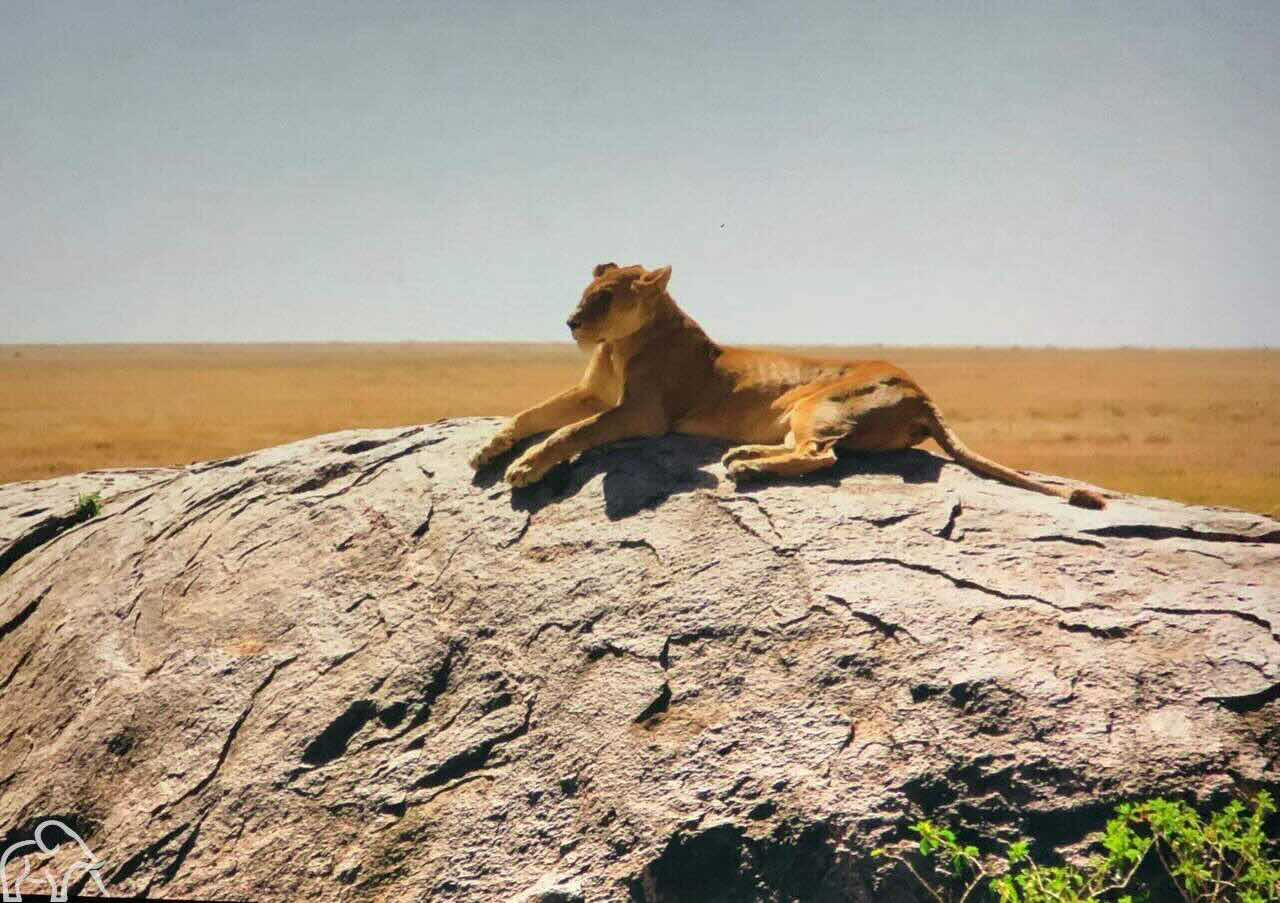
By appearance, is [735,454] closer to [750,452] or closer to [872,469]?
[750,452]

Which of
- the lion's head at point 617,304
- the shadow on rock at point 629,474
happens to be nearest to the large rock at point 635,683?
the shadow on rock at point 629,474

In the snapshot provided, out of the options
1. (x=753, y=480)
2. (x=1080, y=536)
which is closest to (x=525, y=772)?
(x=753, y=480)

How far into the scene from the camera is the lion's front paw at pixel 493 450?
7301mm

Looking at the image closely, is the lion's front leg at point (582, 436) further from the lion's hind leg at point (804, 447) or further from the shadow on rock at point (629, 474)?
the lion's hind leg at point (804, 447)

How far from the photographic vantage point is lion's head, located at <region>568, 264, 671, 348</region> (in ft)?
23.0

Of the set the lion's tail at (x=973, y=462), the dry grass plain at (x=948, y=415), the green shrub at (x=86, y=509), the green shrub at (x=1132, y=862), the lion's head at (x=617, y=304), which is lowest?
the dry grass plain at (x=948, y=415)

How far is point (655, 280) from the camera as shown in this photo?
7109mm

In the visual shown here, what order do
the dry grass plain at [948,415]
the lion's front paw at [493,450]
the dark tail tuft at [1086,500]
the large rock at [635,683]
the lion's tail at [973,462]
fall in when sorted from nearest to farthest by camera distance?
1. the large rock at [635,683]
2. the dark tail tuft at [1086,500]
3. the lion's tail at [973,462]
4. the lion's front paw at [493,450]
5. the dry grass plain at [948,415]

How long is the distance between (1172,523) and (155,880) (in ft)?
19.5

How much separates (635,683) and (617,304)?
8.50 feet

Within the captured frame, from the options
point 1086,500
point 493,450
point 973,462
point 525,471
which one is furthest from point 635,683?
point 1086,500

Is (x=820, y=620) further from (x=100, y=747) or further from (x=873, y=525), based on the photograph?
(x=100, y=747)

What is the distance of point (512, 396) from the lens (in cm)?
4528

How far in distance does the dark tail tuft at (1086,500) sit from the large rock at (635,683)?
107 mm
